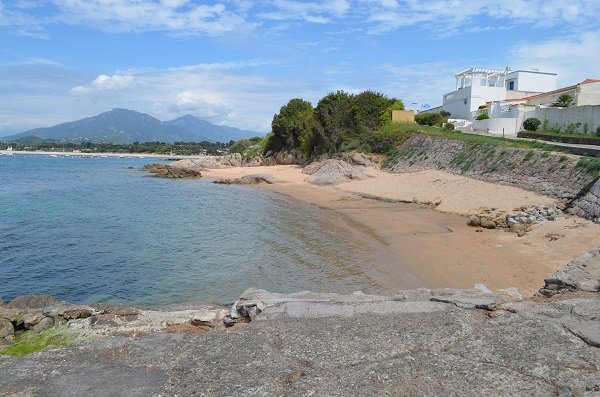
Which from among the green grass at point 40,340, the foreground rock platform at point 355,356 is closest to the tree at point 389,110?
the foreground rock platform at point 355,356

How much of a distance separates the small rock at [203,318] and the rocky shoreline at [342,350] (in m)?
0.03

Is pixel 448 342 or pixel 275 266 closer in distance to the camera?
pixel 448 342

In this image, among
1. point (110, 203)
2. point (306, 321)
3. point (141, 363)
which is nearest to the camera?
point (141, 363)

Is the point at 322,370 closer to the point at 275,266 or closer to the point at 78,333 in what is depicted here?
the point at 78,333

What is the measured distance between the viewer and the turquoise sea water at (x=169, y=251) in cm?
1433

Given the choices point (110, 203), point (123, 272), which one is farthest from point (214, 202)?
point (123, 272)

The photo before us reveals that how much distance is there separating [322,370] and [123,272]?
11.3 m

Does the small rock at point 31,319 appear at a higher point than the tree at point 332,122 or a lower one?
lower

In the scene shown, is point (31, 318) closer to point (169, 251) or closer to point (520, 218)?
point (169, 251)

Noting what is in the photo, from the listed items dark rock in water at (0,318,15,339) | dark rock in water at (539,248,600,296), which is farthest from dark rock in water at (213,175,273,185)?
dark rock in water at (539,248,600,296)

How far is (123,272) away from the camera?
16.1 m

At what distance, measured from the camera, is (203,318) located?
9.96 metres

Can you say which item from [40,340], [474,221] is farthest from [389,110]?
[40,340]

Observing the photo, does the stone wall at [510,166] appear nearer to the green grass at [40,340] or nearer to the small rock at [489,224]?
the small rock at [489,224]
